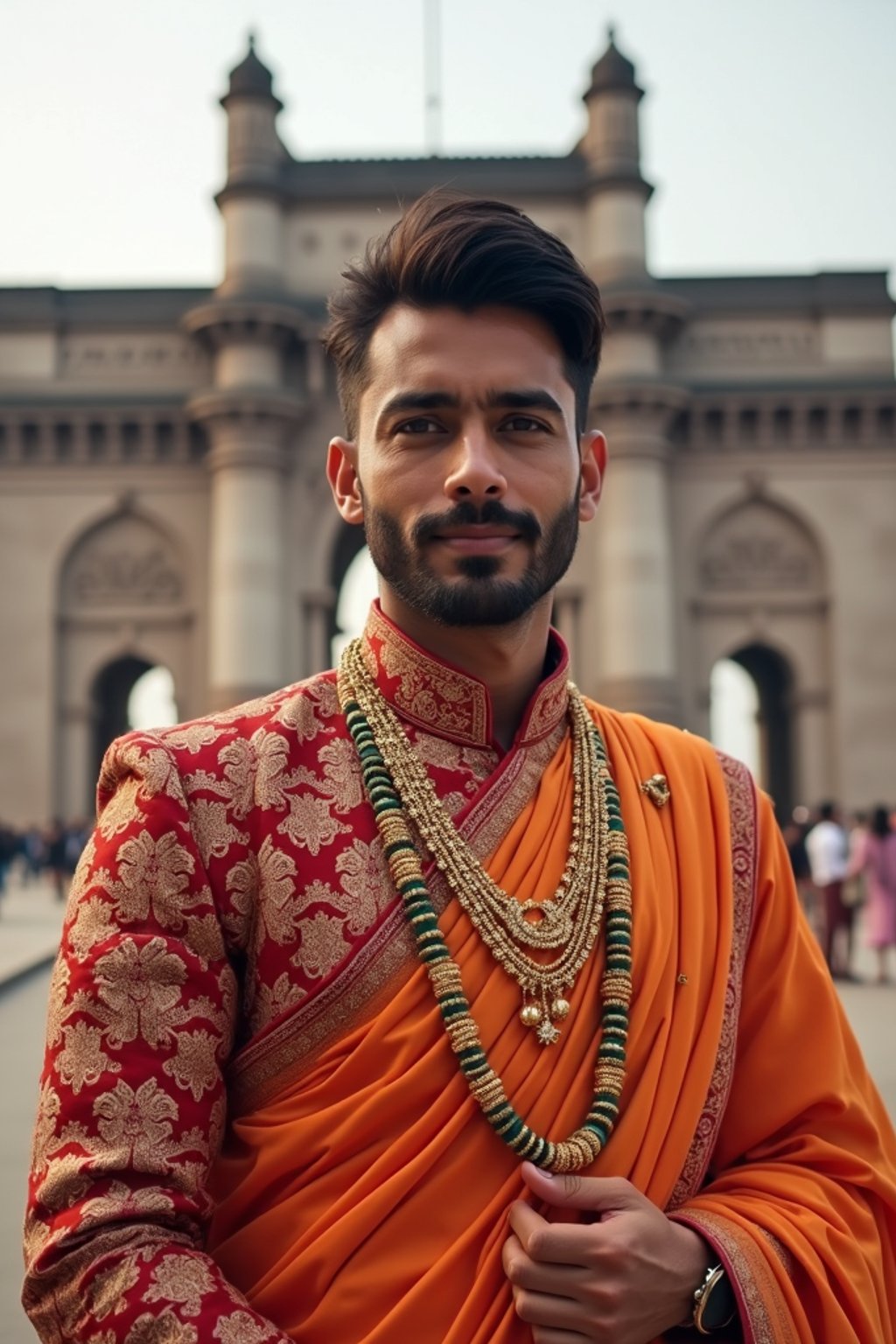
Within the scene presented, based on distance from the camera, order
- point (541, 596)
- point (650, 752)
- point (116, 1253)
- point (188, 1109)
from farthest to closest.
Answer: point (650, 752), point (541, 596), point (188, 1109), point (116, 1253)

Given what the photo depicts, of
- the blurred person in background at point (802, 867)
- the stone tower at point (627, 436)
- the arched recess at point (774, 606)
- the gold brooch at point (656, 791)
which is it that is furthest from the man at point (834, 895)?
the arched recess at point (774, 606)

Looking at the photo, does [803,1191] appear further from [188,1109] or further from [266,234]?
[266,234]

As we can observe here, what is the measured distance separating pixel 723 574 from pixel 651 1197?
24.3 meters

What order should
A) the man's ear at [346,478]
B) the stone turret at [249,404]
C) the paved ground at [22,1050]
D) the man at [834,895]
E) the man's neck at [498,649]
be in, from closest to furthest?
the man's neck at [498,649] → the man's ear at [346,478] → the paved ground at [22,1050] → the man at [834,895] → the stone turret at [249,404]

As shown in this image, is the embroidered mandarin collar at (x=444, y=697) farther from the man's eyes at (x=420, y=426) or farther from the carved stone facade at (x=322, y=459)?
the carved stone facade at (x=322, y=459)

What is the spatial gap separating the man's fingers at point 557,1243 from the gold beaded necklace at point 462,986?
0.34ft

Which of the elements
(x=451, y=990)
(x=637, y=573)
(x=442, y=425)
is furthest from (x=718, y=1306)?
(x=637, y=573)

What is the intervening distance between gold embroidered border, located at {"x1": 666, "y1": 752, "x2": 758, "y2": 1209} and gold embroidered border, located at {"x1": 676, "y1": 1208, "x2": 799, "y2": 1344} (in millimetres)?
95

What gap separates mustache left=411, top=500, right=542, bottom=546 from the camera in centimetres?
195

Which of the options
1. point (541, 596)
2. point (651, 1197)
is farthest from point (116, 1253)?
point (541, 596)

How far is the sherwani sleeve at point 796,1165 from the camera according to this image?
5.92 ft

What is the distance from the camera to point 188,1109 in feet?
5.61

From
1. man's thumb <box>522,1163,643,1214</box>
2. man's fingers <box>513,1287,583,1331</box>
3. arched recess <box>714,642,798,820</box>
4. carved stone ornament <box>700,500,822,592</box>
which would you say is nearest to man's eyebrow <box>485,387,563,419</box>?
man's thumb <box>522,1163,643,1214</box>

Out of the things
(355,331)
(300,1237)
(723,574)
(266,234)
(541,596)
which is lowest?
(300,1237)
